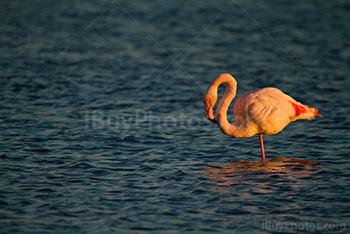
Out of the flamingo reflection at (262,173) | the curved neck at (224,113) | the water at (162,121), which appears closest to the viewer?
the water at (162,121)

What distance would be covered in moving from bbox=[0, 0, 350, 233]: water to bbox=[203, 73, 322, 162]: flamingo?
0.61 metres

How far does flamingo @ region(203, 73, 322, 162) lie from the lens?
28.7 feet

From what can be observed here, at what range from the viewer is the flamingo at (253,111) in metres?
8.73

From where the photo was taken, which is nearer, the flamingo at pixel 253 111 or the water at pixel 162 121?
the water at pixel 162 121

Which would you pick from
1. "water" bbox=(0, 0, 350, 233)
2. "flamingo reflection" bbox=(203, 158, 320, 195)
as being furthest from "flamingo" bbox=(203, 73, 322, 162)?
"water" bbox=(0, 0, 350, 233)

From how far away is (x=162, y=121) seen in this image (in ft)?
36.1

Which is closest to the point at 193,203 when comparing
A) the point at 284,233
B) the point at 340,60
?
the point at 284,233

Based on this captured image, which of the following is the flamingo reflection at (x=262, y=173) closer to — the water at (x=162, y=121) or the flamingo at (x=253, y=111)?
the water at (x=162, y=121)

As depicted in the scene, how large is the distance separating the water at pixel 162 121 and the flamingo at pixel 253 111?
0.61 meters

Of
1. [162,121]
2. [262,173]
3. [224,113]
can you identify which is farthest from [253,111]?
[162,121]

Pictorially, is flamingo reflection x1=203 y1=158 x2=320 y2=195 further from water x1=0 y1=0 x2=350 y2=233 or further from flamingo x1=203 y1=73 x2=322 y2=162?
flamingo x1=203 y1=73 x2=322 y2=162

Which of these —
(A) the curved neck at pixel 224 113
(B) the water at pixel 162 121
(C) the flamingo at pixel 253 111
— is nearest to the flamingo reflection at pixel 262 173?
(B) the water at pixel 162 121

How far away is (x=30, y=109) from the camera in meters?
11.2

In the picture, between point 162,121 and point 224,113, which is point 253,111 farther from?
point 162,121
